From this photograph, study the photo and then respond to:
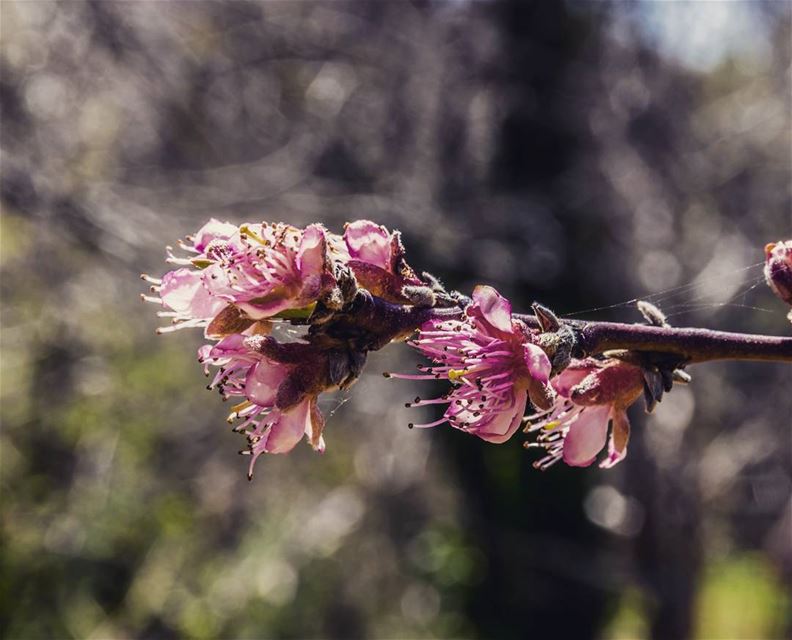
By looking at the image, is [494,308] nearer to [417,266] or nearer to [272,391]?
[272,391]

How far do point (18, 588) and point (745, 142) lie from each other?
18.0ft

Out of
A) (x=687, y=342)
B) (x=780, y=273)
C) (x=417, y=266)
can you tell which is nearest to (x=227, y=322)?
(x=687, y=342)

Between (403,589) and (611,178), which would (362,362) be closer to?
(611,178)

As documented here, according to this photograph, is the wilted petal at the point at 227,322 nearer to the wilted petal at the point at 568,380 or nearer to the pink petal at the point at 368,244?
the pink petal at the point at 368,244

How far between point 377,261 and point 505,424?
27cm

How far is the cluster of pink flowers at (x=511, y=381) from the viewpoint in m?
1.05

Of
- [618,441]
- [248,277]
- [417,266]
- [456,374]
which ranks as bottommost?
[417,266]

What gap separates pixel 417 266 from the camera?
214 inches

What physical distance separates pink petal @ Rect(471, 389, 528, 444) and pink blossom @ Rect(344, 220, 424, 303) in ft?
0.63

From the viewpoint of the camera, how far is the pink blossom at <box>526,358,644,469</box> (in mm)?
1148

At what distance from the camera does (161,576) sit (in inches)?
218

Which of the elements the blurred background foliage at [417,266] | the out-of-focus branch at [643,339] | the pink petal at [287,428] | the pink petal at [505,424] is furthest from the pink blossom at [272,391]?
the blurred background foliage at [417,266]

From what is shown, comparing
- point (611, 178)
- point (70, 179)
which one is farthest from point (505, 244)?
point (70, 179)

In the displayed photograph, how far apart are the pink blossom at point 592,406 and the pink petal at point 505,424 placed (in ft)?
0.20
